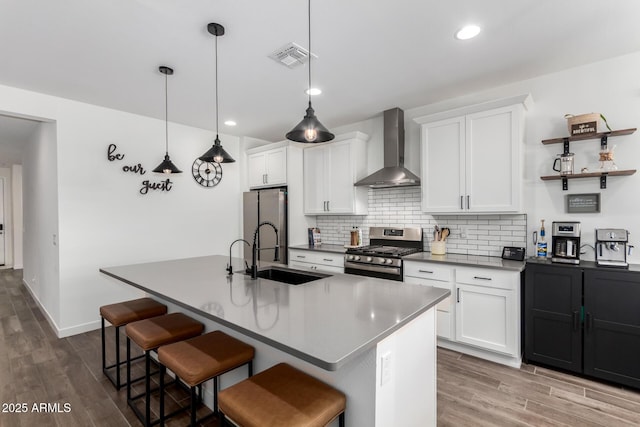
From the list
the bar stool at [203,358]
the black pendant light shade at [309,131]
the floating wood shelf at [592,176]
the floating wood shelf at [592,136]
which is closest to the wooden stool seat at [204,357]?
the bar stool at [203,358]

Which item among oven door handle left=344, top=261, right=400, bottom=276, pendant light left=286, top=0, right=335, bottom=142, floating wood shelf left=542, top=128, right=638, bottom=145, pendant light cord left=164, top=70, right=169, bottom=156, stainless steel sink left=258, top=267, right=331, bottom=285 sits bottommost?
oven door handle left=344, top=261, right=400, bottom=276

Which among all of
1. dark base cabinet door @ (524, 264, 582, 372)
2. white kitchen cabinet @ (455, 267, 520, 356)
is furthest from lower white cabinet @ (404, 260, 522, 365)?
dark base cabinet door @ (524, 264, 582, 372)

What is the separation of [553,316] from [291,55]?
10.2 ft

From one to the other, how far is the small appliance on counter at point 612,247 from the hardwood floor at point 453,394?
3.22 feet

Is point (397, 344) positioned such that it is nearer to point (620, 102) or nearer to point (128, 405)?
point (128, 405)

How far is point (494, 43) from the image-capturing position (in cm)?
239

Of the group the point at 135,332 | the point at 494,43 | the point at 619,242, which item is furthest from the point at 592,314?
the point at 135,332

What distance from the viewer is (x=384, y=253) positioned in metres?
3.48

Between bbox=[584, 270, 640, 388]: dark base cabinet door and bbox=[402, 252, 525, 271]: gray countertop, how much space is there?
52cm

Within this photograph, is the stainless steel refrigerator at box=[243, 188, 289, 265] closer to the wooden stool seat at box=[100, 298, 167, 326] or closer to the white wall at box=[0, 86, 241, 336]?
the white wall at box=[0, 86, 241, 336]

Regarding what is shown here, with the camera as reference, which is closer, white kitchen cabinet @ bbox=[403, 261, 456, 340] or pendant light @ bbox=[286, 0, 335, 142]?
pendant light @ bbox=[286, 0, 335, 142]

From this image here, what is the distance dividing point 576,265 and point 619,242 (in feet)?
1.40

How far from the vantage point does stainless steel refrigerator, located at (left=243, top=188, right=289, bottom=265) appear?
4539mm

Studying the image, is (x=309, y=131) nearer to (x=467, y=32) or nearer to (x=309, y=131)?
(x=309, y=131)
